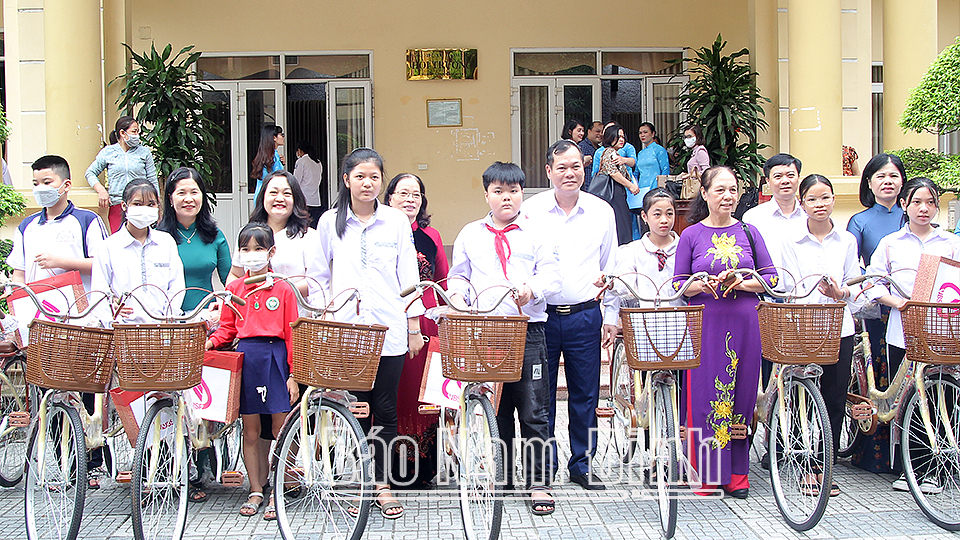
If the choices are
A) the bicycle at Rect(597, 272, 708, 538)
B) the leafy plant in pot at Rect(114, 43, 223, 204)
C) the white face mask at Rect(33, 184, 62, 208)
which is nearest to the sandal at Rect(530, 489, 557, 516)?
the bicycle at Rect(597, 272, 708, 538)

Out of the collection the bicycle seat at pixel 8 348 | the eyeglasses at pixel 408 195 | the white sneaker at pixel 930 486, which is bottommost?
the white sneaker at pixel 930 486

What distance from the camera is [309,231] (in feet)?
16.1

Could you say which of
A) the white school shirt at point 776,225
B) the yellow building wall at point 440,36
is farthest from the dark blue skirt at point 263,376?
the yellow building wall at point 440,36

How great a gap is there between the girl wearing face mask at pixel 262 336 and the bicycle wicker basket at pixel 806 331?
7.92 ft

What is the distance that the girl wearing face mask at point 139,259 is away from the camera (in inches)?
177

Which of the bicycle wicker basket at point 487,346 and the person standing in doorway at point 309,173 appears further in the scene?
the person standing in doorway at point 309,173

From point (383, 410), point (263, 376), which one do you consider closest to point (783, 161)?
point (383, 410)

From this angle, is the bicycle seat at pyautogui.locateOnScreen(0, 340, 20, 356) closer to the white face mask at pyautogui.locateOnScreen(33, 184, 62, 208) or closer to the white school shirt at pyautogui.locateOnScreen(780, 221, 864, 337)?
the white face mask at pyautogui.locateOnScreen(33, 184, 62, 208)

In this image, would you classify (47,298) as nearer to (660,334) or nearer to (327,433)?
(327,433)

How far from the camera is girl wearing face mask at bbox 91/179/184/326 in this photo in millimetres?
4488

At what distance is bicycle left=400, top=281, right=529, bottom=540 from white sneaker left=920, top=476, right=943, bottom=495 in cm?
239

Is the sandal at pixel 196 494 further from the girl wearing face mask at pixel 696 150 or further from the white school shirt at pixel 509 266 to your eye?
the girl wearing face mask at pixel 696 150

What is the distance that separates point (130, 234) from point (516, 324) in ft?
7.26

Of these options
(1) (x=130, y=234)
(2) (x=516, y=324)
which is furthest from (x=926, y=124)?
(1) (x=130, y=234)
